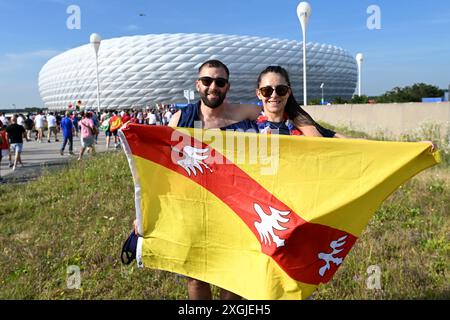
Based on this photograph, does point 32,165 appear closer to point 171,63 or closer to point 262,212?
point 262,212

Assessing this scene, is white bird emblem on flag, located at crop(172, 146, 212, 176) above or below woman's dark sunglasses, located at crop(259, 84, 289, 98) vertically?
below

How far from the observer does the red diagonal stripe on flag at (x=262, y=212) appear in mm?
2363

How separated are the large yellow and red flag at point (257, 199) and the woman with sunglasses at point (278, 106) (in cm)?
15

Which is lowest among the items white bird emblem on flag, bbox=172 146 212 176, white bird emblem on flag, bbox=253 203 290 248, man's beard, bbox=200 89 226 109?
white bird emblem on flag, bbox=253 203 290 248

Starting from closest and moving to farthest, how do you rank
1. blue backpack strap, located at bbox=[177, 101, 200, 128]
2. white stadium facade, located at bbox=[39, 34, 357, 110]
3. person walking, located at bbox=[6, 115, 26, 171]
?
blue backpack strap, located at bbox=[177, 101, 200, 128], person walking, located at bbox=[6, 115, 26, 171], white stadium facade, located at bbox=[39, 34, 357, 110]

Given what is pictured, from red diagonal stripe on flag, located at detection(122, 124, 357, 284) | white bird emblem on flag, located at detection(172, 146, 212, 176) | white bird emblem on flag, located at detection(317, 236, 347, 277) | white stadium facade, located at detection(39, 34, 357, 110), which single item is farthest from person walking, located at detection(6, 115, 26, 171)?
white stadium facade, located at detection(39, 34, 357, 110)

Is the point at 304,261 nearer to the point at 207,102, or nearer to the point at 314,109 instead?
the point at 207,102

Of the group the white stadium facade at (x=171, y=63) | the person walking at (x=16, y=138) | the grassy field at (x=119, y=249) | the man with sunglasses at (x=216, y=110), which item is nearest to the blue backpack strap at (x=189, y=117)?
the man with sunglasses at (x=216, y=110)

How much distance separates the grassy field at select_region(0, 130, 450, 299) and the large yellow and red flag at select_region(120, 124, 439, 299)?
3.73ft

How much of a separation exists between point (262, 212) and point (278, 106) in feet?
2.33

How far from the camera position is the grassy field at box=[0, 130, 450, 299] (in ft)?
11.6

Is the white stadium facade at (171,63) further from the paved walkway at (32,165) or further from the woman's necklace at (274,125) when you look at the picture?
the woman's necklace at (274,125)

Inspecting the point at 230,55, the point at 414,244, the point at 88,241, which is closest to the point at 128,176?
the point at 88,241

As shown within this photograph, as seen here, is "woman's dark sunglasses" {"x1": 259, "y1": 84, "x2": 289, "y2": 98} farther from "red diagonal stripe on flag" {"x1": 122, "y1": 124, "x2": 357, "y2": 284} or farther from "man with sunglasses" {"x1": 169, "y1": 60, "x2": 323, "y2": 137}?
"red diagonal stripe on flag" {"x1": 122, "y1": 124, "x2": 357, "y2": 284}
